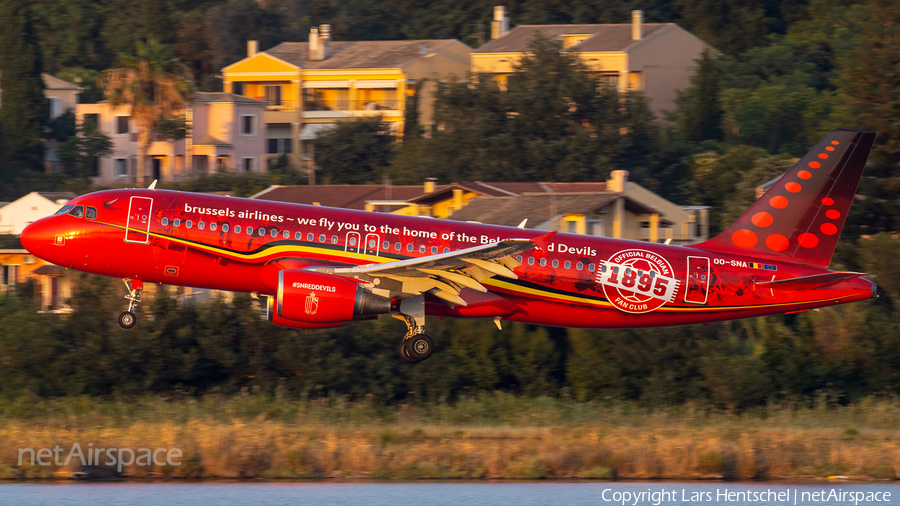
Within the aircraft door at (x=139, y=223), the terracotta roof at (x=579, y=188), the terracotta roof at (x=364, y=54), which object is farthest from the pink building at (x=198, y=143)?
the aircraft door at (x=139, y=223)

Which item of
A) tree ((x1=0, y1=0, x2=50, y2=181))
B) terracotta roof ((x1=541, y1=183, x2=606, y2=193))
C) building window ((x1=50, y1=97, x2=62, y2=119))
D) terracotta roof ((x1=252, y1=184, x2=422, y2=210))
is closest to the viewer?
terracotta roof ((x1=541, y1=183, x2=606, y2=193))

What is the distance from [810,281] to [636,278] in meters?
4.37

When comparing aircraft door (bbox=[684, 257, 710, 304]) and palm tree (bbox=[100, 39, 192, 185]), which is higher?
palm tree (bbox=[100, 39, 192, 185])

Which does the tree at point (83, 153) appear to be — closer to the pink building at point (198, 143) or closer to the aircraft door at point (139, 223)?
the pink building at point (198, 143)

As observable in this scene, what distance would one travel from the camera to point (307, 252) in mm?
30047

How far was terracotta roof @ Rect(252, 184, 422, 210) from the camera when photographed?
6625cm

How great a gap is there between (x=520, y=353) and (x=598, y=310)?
1340 centimetres

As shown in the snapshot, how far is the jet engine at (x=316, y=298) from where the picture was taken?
29.2m

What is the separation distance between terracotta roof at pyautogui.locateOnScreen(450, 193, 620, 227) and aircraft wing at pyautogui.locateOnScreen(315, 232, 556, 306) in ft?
73.4

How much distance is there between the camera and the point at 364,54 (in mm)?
103000

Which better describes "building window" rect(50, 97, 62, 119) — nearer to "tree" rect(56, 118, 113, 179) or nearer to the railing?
"tree" rect(56, 118, 113, 179)

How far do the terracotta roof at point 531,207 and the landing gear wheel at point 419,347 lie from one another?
876 inches

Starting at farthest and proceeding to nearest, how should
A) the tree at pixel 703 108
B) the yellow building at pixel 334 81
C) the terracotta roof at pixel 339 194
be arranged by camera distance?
the yellow building at pixel 334 81 < the tree at pixel 703 108 < the terracotta roof at pixel 339 194

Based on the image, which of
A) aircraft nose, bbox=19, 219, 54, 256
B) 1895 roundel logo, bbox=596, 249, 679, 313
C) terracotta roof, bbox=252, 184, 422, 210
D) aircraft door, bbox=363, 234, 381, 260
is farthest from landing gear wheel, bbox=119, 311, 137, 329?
terracotta roof, bbox=252, 184, 422, 210
